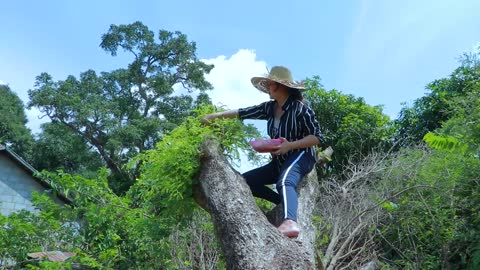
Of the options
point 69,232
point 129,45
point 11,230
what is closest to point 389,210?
point 69,232

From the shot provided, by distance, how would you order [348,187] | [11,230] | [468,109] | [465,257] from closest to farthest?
[11,230]
[465,257]
[468,109]
[348,187]

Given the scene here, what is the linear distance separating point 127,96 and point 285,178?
18029mm

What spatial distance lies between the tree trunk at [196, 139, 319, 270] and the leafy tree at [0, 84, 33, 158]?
2214cm

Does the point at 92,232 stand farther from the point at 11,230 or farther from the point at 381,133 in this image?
the point at 381,133

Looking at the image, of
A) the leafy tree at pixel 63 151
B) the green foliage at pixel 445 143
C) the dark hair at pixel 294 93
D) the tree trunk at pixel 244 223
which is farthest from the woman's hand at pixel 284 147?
the leafy tree at pixel 63 151

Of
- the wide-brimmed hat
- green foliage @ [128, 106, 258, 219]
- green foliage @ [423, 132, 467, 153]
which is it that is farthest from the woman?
green foliage @ [423, 132, 467, 153]

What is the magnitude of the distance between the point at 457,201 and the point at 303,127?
336 cm

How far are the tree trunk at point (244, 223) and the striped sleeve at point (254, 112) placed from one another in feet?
1.27

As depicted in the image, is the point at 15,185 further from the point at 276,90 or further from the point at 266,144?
the point at 266,144

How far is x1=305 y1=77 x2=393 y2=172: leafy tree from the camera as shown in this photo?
10.5 metres

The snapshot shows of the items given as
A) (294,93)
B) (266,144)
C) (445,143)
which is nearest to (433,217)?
(445,143)

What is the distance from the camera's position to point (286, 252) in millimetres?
2846

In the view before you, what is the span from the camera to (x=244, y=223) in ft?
9.77

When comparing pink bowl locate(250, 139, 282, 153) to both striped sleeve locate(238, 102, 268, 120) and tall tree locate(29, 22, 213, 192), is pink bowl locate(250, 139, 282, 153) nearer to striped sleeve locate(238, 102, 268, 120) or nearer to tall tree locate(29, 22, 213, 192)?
striped sleeve locate(238, 102, 268, 120)
